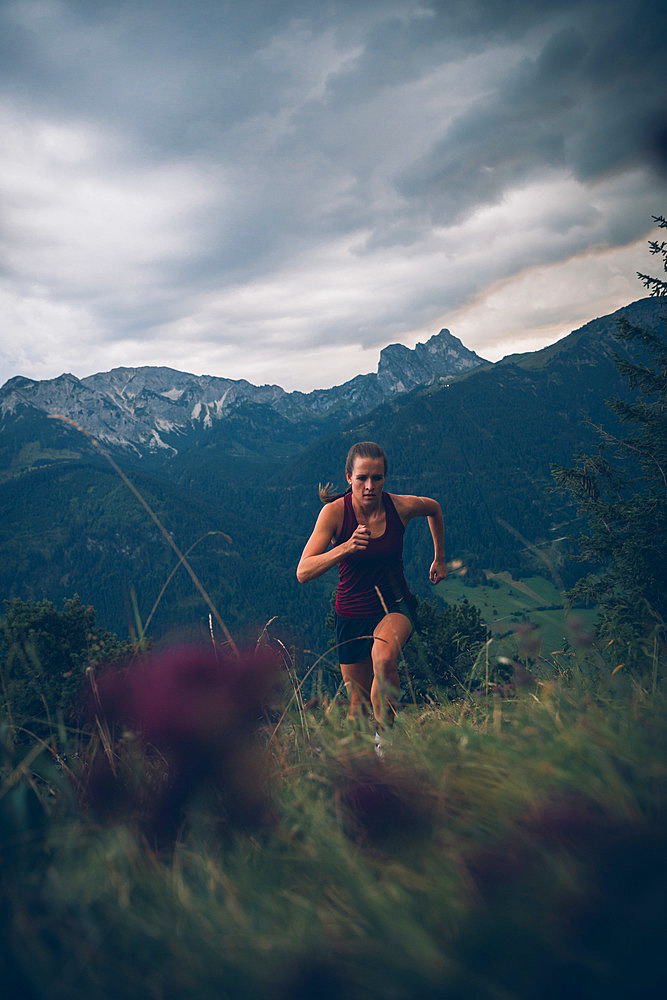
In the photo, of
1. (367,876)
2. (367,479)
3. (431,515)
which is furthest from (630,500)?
(367,876)

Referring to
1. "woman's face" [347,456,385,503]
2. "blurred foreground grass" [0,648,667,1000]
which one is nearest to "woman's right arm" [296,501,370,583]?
"woman's face" [347,456,385,503]

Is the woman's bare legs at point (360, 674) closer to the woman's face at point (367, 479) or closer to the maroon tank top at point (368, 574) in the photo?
the maroon tank top at point (368, 574)

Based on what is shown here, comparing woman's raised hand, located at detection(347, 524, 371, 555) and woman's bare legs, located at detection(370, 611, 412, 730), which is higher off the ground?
woman's raised hand, located at detection(347, 524, 371, 555)

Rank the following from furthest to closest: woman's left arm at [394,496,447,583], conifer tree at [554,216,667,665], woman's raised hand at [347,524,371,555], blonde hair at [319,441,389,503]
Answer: conifer tree at [554,216,667,665] → woman's left arm at [394,496,447,583] → blonde hair at [319,441,389,503] → woman's raised hand at [347,524,371,555]

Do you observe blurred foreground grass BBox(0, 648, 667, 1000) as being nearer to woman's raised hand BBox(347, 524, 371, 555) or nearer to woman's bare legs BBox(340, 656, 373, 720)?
woman's raised hand BBox(347, 524, 371, 555)

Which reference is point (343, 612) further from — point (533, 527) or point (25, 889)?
point (533, 527)

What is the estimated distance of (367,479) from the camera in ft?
15.2

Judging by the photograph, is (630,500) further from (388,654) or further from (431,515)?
(388,654)

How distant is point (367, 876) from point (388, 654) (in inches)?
96.6

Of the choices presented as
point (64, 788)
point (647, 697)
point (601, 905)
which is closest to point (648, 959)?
point (601, 905)

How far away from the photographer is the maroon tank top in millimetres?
4500

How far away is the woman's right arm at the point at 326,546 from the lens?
3.98m

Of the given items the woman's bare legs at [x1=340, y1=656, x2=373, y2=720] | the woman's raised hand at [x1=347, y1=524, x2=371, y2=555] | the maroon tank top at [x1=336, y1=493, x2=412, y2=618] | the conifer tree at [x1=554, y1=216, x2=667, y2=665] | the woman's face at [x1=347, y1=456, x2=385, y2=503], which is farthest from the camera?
the conifer tree at [x1=554, y1=216, x2=667, y2=665]

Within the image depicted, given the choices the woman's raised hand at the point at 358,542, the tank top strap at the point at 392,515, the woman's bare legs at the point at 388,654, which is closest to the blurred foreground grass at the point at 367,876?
the woman's bare legs at the point at 388,654
